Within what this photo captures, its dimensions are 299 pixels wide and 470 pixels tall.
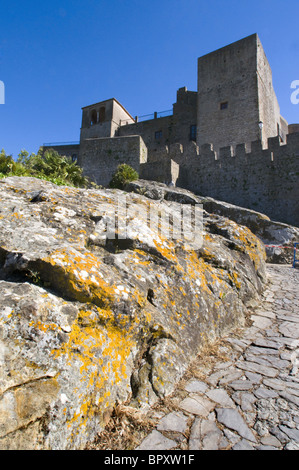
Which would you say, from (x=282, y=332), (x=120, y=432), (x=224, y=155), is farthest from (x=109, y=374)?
(x=224, y=155)

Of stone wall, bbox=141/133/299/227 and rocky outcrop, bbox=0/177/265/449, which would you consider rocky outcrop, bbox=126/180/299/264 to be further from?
rocky outcrop, bbox=0/177/265/449

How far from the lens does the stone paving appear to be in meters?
1.91

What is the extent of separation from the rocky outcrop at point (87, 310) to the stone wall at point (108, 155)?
17.9 m

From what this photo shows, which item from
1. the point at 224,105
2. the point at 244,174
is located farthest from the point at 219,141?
the point at 244,174

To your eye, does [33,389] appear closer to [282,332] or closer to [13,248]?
[13,248]

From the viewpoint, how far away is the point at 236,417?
7.13 feet

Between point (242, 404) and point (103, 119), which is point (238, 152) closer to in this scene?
point (242, 404)

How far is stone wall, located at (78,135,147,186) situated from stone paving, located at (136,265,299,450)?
18.8 meters

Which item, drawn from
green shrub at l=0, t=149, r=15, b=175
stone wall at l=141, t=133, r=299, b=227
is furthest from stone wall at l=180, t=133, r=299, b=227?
green shrub at l=0, t=149, r=15, b=175

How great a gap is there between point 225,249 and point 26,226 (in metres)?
3.64

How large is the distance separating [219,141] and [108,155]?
10377mm

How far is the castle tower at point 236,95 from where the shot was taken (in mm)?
23759

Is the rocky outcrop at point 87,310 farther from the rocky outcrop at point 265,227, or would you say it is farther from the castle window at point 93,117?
the castle window at point 93,117

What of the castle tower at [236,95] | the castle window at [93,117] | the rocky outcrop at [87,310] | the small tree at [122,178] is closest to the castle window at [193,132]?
the castle tower at [236,95]
